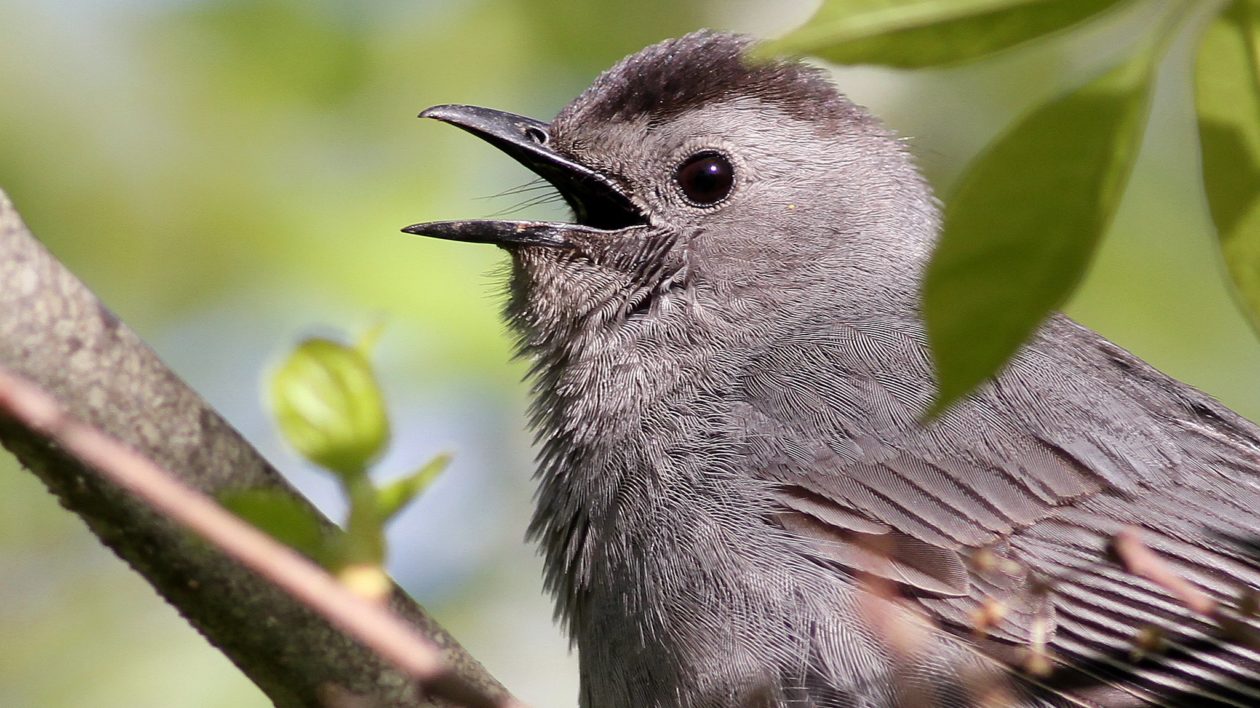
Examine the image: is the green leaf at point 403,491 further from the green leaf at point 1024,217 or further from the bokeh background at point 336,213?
the bokeh background at point 336,213

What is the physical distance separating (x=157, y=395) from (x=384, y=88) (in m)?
4.80

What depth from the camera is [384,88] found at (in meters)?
6.84

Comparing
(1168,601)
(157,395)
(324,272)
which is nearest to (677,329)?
(1168,601)

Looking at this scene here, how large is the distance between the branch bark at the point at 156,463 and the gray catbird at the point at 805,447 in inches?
42.5

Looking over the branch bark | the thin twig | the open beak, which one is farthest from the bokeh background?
the thin twig

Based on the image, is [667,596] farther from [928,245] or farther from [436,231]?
[928,245]

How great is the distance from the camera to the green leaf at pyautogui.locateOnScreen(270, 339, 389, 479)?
1.74m

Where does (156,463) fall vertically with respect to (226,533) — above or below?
above

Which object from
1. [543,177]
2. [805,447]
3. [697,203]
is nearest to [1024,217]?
[805,447]

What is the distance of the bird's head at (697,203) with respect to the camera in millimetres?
4180

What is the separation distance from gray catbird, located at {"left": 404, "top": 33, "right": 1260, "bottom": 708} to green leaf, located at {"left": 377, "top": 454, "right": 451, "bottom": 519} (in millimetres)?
1358

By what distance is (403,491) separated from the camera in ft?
5.76

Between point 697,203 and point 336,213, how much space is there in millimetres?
2670

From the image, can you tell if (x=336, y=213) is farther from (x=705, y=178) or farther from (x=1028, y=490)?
(x=1028, y=490)
